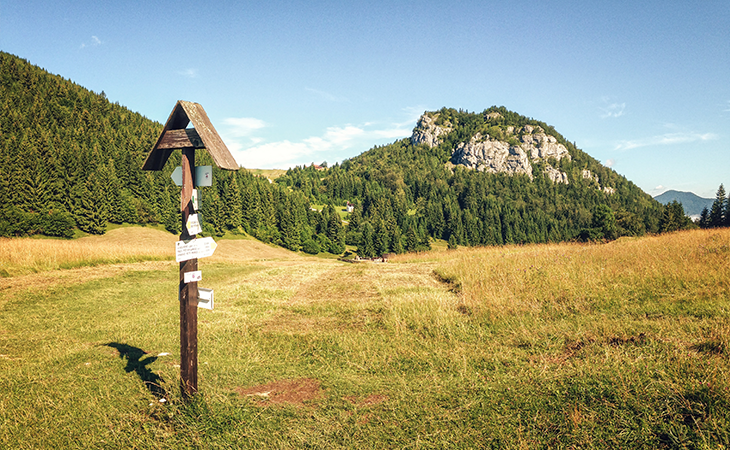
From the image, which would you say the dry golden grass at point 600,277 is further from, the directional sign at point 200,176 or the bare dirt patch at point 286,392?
the directional sign at point 200,176

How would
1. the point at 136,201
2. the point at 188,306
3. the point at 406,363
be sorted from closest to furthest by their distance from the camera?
the point at 188,306 < the point at 406,363 < the point at 136,201

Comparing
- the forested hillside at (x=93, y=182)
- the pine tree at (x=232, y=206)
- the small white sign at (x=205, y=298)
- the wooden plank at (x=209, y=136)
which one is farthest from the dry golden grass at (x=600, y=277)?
the pine tree at (x=232, y=206)

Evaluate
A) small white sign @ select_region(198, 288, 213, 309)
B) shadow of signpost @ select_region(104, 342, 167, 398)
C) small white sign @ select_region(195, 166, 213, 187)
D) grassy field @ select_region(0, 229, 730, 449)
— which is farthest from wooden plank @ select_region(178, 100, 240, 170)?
shadow of signpost @ select_region(104, 342, 167, 398)

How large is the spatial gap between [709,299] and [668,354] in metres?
4.25

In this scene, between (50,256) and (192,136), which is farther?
(50,256)

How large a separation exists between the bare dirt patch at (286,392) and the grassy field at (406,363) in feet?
0.15

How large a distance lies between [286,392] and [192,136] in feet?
14.0

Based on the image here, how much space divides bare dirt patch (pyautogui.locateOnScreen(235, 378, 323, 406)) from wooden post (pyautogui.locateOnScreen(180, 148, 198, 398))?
95cm

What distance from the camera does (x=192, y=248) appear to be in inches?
189

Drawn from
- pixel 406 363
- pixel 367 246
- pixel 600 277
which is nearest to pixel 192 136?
pixel 406 363

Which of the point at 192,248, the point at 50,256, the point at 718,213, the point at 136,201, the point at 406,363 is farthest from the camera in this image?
the point at 136,201

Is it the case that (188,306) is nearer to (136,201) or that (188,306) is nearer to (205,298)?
(205,298)

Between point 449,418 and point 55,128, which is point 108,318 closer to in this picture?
point 449,418

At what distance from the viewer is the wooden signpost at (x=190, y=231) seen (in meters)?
4.82
